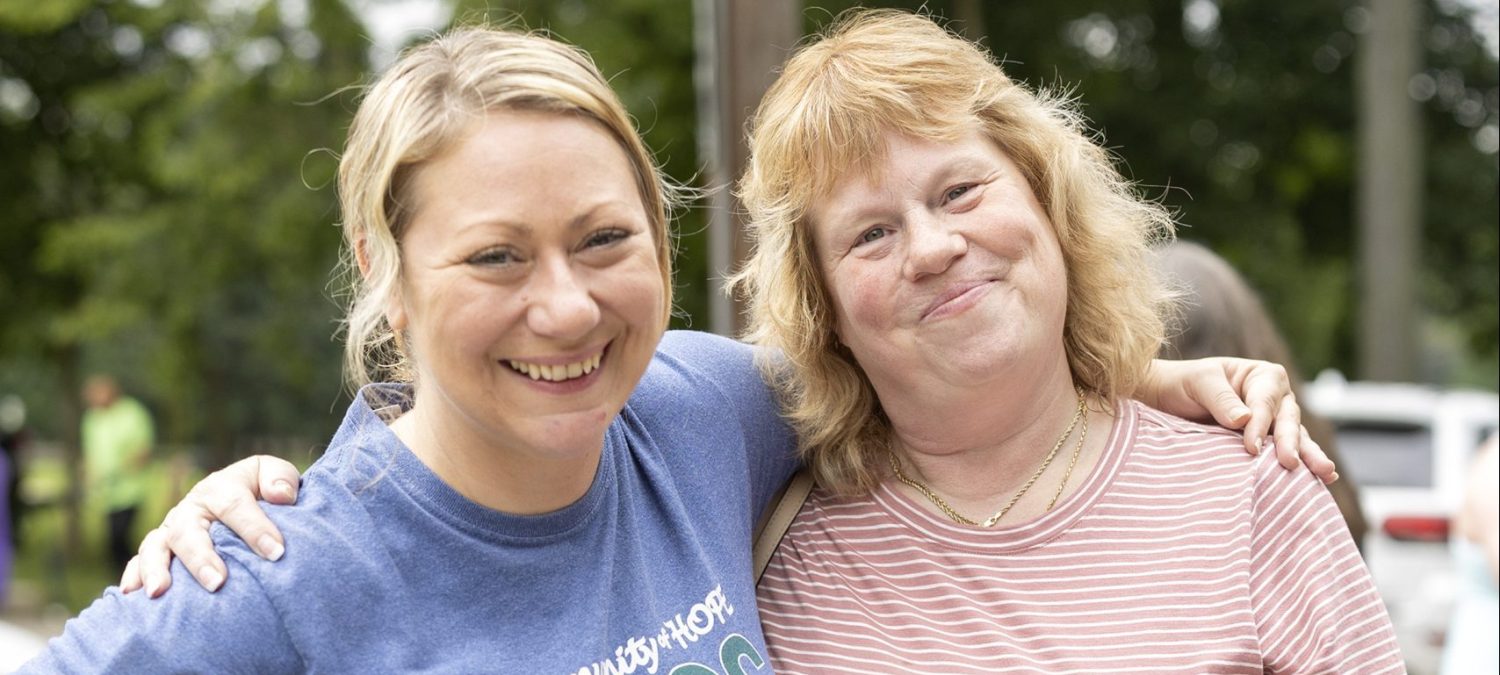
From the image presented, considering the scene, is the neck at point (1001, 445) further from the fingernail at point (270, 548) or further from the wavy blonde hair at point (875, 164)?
the fingernail at point (270, 548)

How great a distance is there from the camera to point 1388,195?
1277 centimetres

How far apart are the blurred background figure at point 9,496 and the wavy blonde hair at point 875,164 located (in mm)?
10770

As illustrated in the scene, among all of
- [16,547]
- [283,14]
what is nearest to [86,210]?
[16,547]

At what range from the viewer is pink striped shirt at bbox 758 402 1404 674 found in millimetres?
2146

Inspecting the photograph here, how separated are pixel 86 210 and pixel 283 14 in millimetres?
5558

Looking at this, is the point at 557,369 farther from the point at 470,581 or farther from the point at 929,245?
the point at 929,245

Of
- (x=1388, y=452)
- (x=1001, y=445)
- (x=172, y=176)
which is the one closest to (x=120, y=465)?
(x=172, y=176)

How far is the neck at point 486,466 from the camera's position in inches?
76.5

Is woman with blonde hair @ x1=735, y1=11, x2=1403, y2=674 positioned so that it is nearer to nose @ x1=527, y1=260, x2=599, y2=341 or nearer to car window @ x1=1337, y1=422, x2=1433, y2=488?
nose @ x1=527, y1=260, x2=599, y2=341

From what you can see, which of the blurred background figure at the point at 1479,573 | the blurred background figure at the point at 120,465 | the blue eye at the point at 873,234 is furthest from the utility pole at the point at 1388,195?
the blue eye at the point at 873,234

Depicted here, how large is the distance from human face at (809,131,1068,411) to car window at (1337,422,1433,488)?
5.76 m

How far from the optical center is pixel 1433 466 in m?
7.50

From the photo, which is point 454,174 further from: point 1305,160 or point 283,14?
point 1305,160

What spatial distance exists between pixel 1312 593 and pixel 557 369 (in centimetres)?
110
